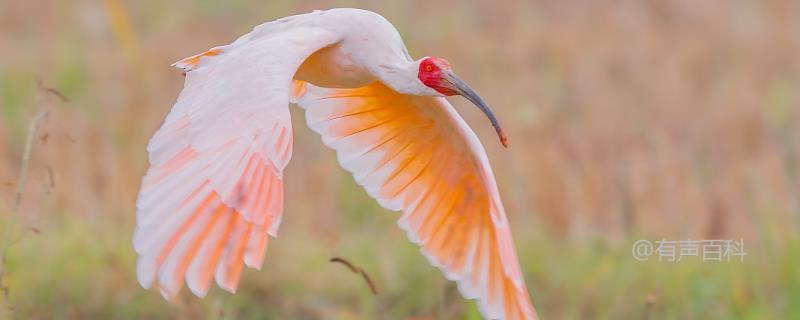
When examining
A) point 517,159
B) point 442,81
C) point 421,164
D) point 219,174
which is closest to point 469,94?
point 442,81

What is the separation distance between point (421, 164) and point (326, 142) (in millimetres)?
283

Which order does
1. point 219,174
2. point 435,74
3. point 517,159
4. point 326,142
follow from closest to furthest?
point 219,174 → point 435,74 → point 326,142 → point 517,159

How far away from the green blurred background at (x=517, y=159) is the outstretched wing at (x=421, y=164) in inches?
11.3

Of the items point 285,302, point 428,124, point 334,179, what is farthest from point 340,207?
point 428,124

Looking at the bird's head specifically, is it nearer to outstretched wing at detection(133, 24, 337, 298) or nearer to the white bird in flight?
the white bird in flight

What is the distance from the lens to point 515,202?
703cm

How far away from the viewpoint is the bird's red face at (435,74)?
4145mm

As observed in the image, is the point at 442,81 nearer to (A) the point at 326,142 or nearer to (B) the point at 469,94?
(B) the point at 469,94

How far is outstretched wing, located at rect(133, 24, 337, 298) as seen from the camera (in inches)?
133

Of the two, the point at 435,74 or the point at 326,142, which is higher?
the point at 435,74

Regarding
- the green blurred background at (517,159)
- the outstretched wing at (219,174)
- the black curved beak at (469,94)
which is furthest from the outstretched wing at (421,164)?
the outstretched wing at (219,174)

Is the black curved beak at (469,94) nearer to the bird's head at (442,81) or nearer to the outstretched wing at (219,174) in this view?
the bird's head at (442,81)

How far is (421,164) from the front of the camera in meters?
4.76

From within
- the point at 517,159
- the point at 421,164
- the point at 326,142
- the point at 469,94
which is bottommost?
the point at 517,159
